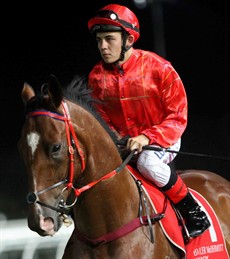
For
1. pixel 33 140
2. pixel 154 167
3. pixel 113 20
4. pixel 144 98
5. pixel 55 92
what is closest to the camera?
pixel 33 140

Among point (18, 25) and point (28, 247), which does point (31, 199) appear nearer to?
point (28, 247)

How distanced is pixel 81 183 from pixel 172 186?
721 millimetres

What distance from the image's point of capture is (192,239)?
12.9 feet

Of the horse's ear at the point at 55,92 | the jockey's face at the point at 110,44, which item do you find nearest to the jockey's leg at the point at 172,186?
the jockey's face at the point at 110,44

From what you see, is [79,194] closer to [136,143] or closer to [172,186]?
[136,143]

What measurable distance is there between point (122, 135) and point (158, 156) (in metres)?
0.40

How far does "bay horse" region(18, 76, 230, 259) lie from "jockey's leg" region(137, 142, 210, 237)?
15 cm

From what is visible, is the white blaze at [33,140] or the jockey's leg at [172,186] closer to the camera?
the white blaze at [33,140]

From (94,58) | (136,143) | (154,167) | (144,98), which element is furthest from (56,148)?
(94,58)

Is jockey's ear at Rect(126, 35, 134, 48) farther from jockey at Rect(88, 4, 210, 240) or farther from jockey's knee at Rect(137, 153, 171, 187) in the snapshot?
jockey's knee at Rect(137, 153, 171, 187)

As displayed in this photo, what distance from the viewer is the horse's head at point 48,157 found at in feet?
10.3

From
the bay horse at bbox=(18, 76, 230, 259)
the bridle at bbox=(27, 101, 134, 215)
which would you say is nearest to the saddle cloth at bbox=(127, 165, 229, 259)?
the bay horse at bbox=(18, 76, 230, 259)

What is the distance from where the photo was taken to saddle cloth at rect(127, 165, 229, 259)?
372 centimetres

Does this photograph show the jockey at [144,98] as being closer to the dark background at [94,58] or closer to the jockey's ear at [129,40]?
the jockey's ear at [129,40]
